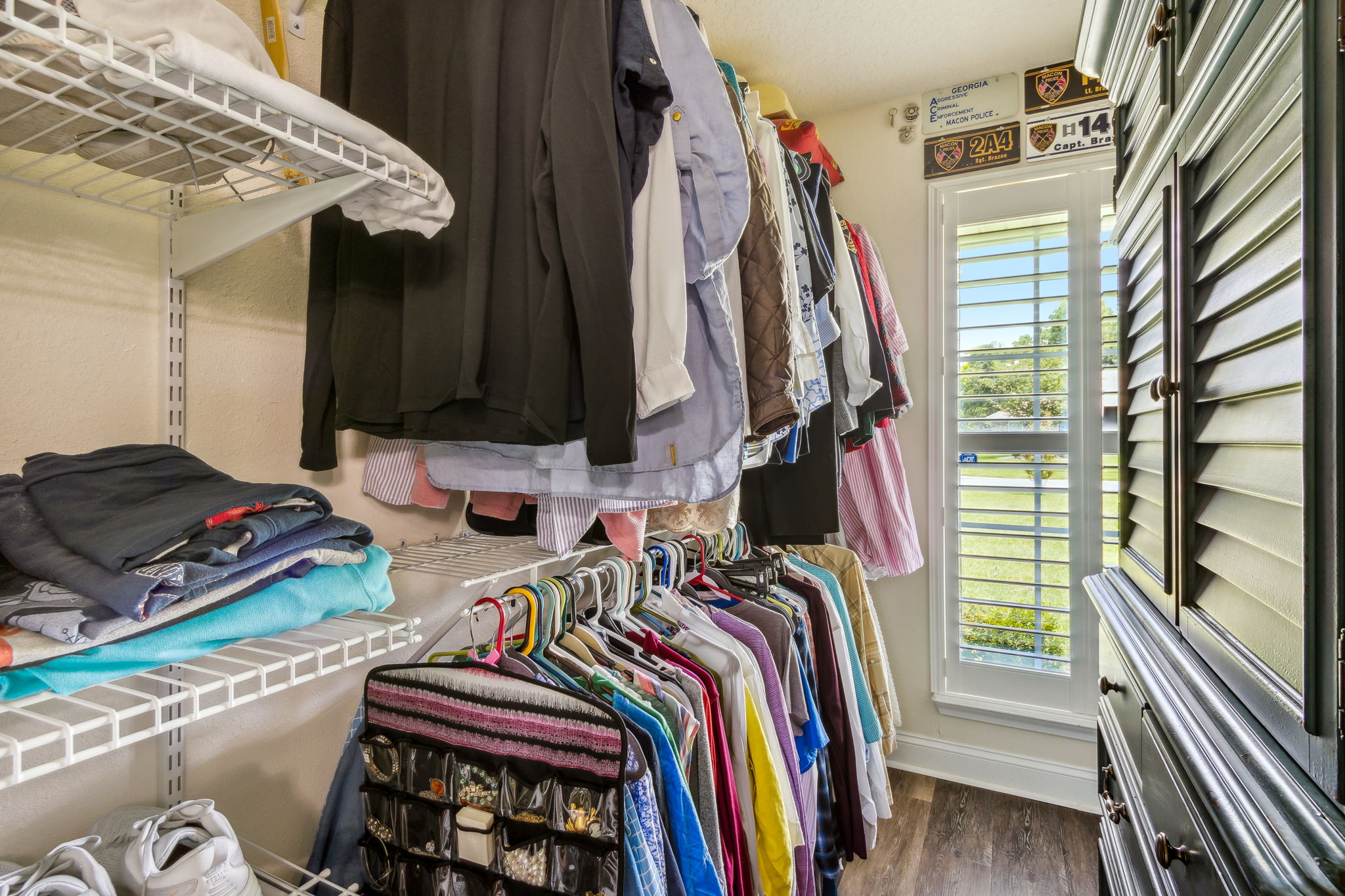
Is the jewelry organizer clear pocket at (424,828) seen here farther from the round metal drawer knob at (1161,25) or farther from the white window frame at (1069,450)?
the white window frame at (1069,450)

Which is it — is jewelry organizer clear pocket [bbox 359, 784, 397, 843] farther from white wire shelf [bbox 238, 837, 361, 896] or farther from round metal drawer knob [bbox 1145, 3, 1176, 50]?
round metal drawer knob [bbox 1145, 3, 1176, 50]

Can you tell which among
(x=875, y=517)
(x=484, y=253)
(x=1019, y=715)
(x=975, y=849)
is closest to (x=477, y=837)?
(x=484, y=253)

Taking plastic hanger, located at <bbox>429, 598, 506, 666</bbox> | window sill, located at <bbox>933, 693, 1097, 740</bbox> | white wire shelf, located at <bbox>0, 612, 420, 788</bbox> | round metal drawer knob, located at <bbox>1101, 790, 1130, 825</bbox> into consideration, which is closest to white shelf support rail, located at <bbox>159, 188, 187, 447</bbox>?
white wire shelf, located at <bbox>0, 612, 420, 788</bbox>

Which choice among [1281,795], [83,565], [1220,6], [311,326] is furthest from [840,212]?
[83,565]

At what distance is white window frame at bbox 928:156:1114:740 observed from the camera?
214 centimetres

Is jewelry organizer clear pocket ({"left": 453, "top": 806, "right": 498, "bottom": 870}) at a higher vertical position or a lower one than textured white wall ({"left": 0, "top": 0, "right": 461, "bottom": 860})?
lower

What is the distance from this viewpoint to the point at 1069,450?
7.11 feet

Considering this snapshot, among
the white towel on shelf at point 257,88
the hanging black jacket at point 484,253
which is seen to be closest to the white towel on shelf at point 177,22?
the white towel on shelf at point 257,88

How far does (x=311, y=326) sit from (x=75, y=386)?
28cm

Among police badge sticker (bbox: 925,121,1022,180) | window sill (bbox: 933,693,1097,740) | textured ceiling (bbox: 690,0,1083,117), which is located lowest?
window sill (bbox: 933,693,1097,740)

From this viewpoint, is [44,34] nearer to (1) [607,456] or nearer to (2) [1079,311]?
(1) [607,456]

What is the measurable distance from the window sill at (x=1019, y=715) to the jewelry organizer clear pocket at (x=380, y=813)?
196cm

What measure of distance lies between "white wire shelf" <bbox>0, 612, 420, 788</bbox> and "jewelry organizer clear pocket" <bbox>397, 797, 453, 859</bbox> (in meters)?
0.21

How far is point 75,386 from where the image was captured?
0.83 metres
